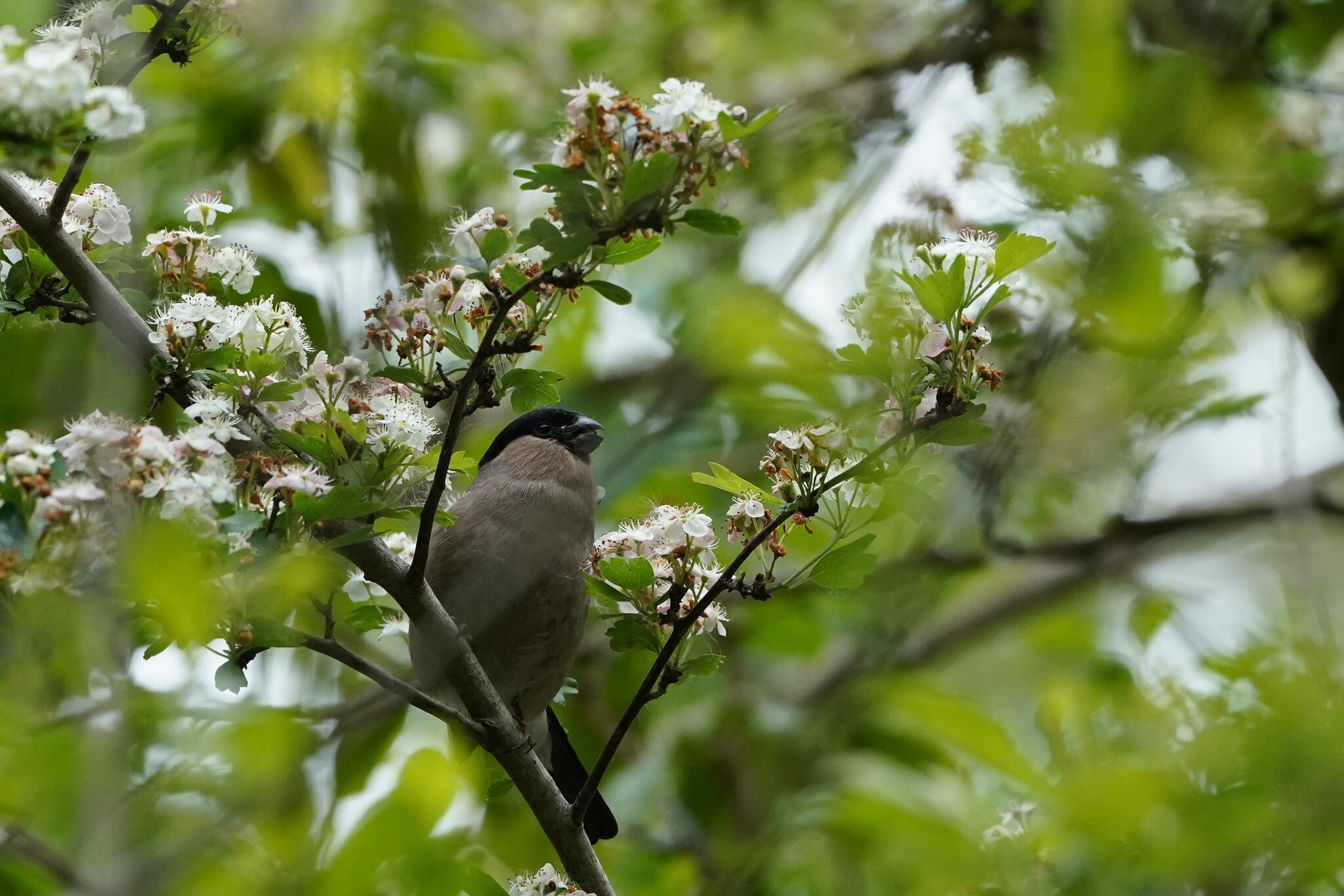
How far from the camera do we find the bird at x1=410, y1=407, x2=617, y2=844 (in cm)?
349

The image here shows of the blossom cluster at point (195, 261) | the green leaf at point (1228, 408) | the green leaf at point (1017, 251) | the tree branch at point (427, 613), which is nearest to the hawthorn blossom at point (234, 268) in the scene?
the blossom cluster at point (195, 261)

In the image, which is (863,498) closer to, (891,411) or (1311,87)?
(891,411)

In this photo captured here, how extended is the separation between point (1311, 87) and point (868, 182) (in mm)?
1359

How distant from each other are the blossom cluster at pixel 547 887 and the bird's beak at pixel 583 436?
1675 mm

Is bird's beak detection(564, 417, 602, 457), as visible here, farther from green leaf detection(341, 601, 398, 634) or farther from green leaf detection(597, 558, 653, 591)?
green leaf detection(597, 558, 653, 591)

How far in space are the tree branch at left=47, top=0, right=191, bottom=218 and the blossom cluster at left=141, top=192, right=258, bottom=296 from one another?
0.64 feet

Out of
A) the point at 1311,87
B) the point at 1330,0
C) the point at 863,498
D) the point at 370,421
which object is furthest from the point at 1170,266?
the point at 370,421

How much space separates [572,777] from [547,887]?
4.63 feet

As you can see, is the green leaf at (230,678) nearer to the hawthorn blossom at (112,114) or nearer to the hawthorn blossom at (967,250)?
the hawthorn blossom at (112,114)


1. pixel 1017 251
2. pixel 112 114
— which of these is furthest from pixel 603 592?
pixel 112 114

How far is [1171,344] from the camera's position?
150 inches

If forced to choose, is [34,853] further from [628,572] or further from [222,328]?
[628,572]

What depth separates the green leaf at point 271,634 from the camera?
206 cm

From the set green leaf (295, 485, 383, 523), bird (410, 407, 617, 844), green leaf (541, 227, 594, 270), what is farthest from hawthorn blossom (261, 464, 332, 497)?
bird (410, 407, 617, 844)
